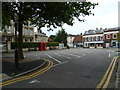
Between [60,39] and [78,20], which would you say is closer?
[78,20]

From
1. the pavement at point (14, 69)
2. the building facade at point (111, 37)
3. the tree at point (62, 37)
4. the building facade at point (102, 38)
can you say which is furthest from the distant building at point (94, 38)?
the pavement at point (14, 69)

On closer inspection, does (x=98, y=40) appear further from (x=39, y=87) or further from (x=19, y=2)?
(x=39, y=87)

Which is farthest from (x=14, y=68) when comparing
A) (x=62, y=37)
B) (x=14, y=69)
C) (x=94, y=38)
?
(x=94, y=38)

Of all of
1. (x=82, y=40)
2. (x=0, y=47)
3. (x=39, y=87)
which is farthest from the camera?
(x=82, y=40)

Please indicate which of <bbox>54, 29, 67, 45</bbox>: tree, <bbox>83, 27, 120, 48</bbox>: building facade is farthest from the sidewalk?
<bbox>54, 29, 67, 45</bbox>: tree

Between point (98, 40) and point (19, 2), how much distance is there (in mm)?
54669

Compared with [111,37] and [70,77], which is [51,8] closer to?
[70,77]

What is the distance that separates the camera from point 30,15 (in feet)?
44.3

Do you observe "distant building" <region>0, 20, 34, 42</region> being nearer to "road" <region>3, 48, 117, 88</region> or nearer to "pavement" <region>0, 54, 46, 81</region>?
"pavement" <region>0, 54, 46, 81</region>

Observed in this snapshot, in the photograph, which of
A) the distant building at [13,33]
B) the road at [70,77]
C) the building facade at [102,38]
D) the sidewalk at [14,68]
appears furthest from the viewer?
A: the building facade at [102,38]

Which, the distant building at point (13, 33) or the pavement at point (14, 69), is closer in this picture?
the pavement at point (14, 69)

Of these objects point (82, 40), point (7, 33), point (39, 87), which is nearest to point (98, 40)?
point (82, 40)

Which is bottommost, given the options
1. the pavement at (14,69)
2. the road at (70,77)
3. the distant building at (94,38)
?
the road at (70,77)

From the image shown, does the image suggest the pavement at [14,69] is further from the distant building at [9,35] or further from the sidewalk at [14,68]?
the distant building at [9,35]
